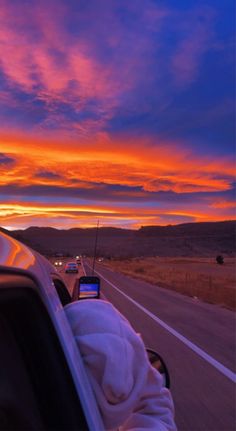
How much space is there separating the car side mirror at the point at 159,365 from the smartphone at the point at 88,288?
2449 mm

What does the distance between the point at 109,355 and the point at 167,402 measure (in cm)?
68

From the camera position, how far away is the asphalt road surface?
726 centimetres

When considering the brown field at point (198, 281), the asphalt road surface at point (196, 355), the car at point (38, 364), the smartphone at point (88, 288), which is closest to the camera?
the car at point (38, 364)

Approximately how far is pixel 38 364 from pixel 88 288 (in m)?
3.86

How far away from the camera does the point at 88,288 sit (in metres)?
5.94

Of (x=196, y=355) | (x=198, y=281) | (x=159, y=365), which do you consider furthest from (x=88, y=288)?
(x=198, y=281)

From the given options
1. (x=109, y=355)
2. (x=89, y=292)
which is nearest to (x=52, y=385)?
(x=109, y=355)

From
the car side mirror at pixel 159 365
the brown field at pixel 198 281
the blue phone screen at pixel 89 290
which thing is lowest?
the car side mirror at pixel 159 365

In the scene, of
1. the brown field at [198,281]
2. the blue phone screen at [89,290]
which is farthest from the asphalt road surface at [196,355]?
the brown field at [198,281]

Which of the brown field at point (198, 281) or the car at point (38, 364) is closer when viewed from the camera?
the car at point (38, 364)

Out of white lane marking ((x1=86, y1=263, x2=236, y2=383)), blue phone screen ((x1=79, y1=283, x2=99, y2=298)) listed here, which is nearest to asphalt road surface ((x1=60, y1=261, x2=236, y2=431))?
white lane marking ((x1=86, y1=263, x2=236, y2=383))

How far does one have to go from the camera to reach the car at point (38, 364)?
1.92m

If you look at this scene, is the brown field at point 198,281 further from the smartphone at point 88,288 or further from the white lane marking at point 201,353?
the smartphone at point 88,288

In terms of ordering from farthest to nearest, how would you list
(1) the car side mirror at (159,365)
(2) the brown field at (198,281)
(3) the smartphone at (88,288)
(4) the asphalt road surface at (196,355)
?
(2) the brown field at (198,281)
(4) the asphalt road surface at (196,355)
(3) the smartphone at (88,288)
(1) the car side mirror at (159,365)
